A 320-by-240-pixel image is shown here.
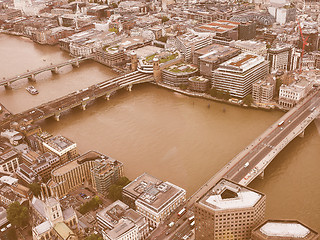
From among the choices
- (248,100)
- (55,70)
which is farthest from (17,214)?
(55,70)

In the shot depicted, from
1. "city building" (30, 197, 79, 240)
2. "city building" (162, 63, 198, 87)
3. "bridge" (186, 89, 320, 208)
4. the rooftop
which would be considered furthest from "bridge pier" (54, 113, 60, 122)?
the rooftop

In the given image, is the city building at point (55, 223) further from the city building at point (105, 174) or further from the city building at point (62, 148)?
the city building at point (62, 148)

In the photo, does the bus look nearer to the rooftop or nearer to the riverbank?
the rooftop

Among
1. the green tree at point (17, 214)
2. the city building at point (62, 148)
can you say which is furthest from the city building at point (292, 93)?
the green tree at point (17, 214)

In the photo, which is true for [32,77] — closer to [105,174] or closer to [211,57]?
[211,57]

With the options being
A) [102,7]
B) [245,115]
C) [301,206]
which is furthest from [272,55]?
[102,7]

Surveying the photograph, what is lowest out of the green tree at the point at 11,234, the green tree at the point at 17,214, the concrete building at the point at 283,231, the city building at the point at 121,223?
the green tree at the point at 11,234
